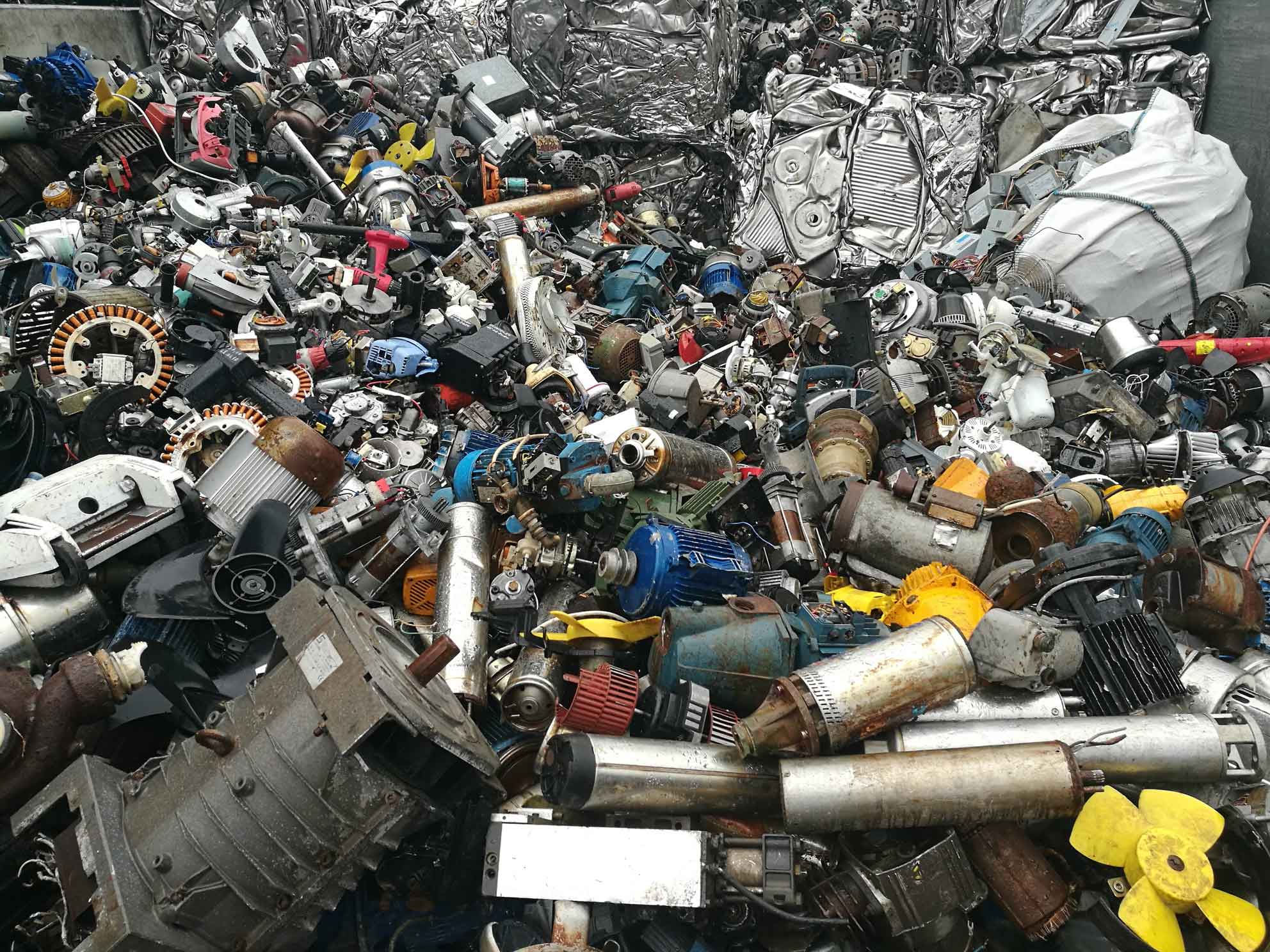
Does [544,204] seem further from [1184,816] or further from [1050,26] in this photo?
[1184,816]

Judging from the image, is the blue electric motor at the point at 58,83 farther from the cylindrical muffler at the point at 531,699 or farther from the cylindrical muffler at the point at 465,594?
the cylindrical muffler at the point at 531,699

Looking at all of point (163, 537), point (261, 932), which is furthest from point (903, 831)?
point (163, 537)

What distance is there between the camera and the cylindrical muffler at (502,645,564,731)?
2.82m

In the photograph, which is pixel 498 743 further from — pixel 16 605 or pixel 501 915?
pixel 16 605

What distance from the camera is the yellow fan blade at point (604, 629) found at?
2.98 m

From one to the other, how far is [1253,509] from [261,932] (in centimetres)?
442

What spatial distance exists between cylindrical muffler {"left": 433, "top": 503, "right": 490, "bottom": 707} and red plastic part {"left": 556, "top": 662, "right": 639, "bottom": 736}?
0.45m

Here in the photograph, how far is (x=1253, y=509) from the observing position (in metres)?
3.88

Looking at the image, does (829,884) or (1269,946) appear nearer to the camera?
(1269,946)

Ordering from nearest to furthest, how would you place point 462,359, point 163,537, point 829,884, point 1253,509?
point 829,884 → point 163,537 → point 1253,509 → point 462,359

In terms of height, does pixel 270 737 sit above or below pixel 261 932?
above

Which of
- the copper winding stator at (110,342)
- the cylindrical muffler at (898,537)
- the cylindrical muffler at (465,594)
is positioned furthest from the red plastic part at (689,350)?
the copper winding stator at (110,342)

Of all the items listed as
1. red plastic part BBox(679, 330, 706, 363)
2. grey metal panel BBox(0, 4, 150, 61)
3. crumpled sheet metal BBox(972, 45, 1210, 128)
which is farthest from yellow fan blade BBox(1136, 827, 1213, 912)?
grey metal panel BBox(0, 4, 150, 61)

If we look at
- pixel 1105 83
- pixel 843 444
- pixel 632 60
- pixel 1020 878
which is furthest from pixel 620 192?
pixel 1020 878
